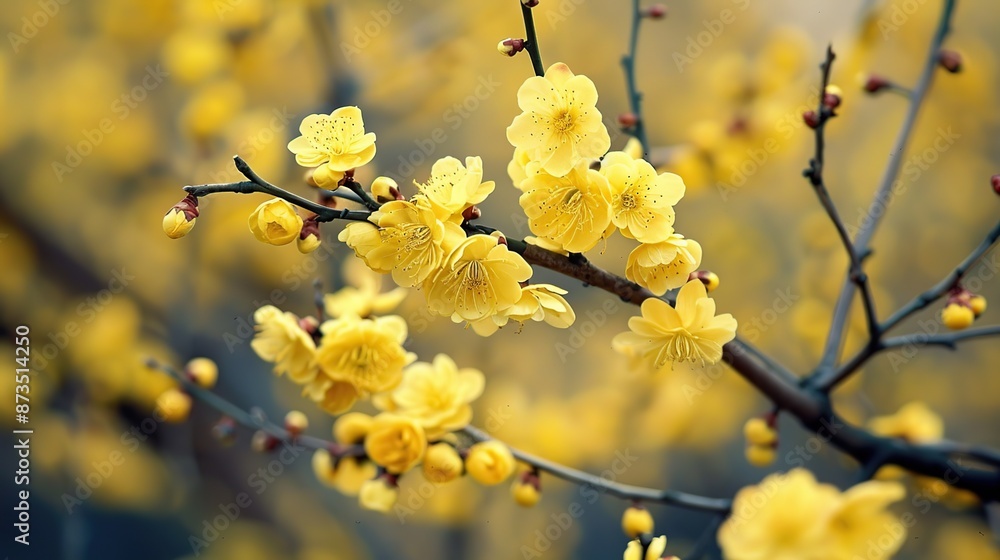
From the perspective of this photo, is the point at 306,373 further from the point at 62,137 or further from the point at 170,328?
the point at 62,137

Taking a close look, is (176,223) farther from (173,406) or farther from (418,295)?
(418,295)

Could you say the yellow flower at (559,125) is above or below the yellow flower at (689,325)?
above

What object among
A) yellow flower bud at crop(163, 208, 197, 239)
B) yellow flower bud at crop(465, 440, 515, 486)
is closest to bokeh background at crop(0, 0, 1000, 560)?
yellow flower bud at crop(465, 440, 515, 486)

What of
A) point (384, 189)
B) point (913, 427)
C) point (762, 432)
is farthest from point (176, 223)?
point (913, 427)

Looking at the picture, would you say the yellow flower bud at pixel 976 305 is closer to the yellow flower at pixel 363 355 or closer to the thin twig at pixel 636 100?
the thin twig at pixel 636 100

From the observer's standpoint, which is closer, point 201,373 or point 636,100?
point 636,100

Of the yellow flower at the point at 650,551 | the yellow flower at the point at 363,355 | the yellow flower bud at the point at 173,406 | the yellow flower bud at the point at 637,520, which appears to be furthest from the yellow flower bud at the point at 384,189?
the yellow flower bud at the point at 173,406

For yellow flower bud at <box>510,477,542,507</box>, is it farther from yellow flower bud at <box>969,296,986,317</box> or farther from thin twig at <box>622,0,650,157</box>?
yellow flower bud at <box>969,296,986,317</box>
